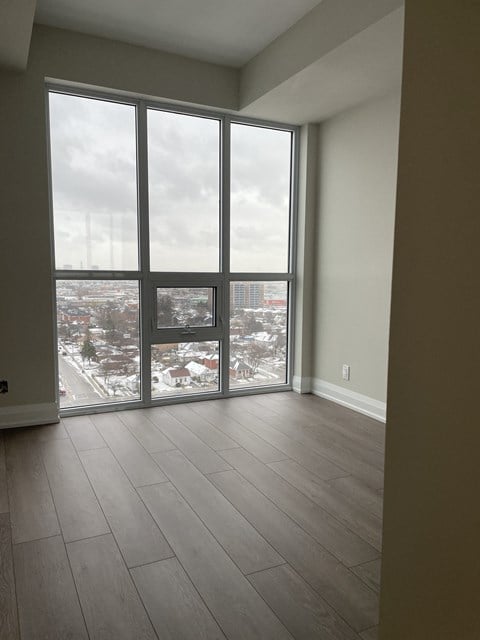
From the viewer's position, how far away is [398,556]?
3.67 ft

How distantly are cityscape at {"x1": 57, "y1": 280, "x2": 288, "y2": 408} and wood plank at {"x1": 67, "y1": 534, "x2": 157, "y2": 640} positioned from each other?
1901mm

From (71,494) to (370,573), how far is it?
149cm

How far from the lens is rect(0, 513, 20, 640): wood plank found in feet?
5.02

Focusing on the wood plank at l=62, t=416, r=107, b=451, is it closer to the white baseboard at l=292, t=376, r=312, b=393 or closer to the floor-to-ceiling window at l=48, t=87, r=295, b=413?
the floor-to-ceiling window at l=48, t=87, r=295, b=413

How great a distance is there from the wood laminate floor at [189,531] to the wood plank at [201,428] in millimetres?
21

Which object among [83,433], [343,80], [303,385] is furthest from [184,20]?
[303,385]

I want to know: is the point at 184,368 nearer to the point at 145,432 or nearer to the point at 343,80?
the point at 145,432

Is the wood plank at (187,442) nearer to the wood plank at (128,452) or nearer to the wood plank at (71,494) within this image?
the wood plank at (128,452)

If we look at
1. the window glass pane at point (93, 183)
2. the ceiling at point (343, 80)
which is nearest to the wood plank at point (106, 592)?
the window glass pane at point (93, 183)

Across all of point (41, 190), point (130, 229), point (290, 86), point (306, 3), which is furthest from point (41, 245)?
point (306, 3)

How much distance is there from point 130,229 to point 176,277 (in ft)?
1.75

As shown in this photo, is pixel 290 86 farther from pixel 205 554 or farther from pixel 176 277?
pixel 205 554

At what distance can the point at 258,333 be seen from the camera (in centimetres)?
443

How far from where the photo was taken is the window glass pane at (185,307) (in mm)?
3979
